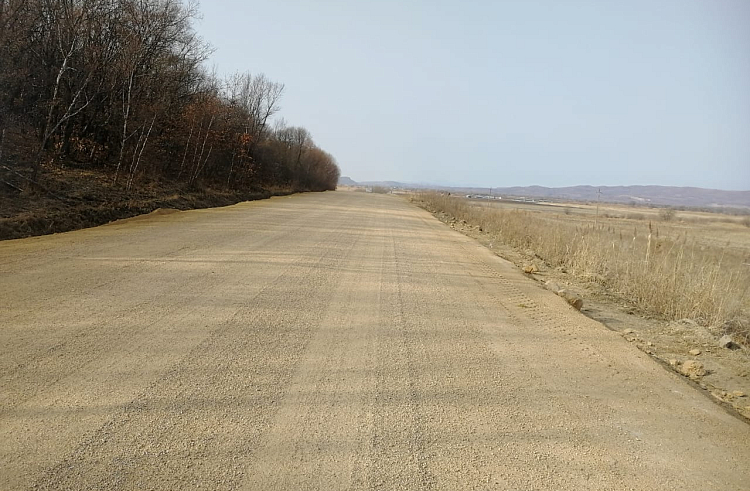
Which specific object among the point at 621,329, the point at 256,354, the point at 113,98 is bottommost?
the point at 621,329

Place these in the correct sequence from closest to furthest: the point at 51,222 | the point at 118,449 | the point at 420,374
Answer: the point at 118,449 → the point at 420,374 → the point at 51,222

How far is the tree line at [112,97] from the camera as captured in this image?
14.0 m

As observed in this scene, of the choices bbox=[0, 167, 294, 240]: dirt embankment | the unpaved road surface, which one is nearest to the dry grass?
the unpaved road surface

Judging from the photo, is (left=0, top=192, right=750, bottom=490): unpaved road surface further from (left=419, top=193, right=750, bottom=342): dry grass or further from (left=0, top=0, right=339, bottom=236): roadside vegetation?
(left=0, top=0, right=339, bottom=236): roadside vegetation

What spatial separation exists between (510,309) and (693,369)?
7.67 ft

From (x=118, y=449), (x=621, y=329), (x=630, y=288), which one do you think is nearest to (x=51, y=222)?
(x=118, y=449)

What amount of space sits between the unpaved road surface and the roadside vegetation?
8978 millimetres

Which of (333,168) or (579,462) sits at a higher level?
(333,168)

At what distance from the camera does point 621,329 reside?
649cm

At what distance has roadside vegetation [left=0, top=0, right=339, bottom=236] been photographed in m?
13.4

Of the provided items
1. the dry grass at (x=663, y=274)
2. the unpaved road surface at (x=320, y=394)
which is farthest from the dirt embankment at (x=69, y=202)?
the dry grass at (x=663, y=274)

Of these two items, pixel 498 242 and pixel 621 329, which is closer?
pixel 621 329

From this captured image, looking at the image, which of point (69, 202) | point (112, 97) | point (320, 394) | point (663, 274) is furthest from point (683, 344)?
point (112, 97)

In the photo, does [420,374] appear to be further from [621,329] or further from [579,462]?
[621,329]
